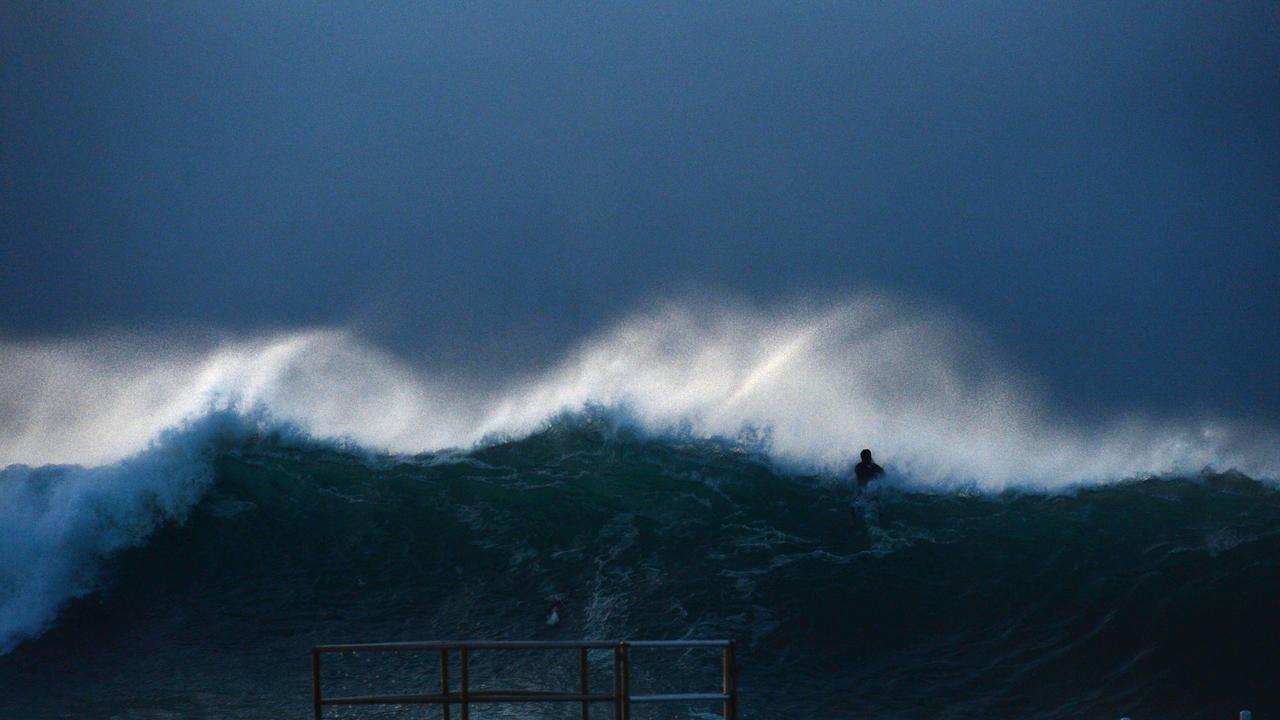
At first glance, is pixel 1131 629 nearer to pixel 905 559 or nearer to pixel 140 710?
pixel 905 559

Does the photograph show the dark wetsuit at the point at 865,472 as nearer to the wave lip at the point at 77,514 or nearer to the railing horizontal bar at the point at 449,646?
the railing horizontal bar at the point at 449,646

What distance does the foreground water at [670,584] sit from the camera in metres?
8.51

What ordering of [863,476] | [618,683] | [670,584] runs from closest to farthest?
[618,683], [670,584], [863,476]

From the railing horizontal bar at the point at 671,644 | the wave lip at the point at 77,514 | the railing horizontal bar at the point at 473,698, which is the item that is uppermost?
the wave lip at the point at 77,514

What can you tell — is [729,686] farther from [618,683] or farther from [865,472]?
[865,472]

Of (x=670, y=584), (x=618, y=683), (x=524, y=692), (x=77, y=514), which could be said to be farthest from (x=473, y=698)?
(x=77, y=514)

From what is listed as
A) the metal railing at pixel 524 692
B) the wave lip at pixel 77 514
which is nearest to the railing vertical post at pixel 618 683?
the metal railing at pixel 524 692

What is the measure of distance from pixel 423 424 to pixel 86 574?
449 cm

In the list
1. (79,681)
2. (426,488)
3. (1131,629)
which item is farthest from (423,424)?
(1131,629)

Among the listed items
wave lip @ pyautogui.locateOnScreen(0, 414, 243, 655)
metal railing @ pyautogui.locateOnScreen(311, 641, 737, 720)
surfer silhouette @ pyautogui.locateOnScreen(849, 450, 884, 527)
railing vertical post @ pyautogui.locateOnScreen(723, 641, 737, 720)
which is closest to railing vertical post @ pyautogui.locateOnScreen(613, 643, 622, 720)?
metal railing @ pyautogui.locateOnScreen(311, 641, 737, 720)

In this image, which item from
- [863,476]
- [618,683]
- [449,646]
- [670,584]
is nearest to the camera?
[618,683]

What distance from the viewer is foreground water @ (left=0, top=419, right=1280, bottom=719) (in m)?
8.51

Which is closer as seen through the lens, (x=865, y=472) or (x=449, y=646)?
(x=449, y=646)

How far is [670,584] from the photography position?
10492 millimetres
